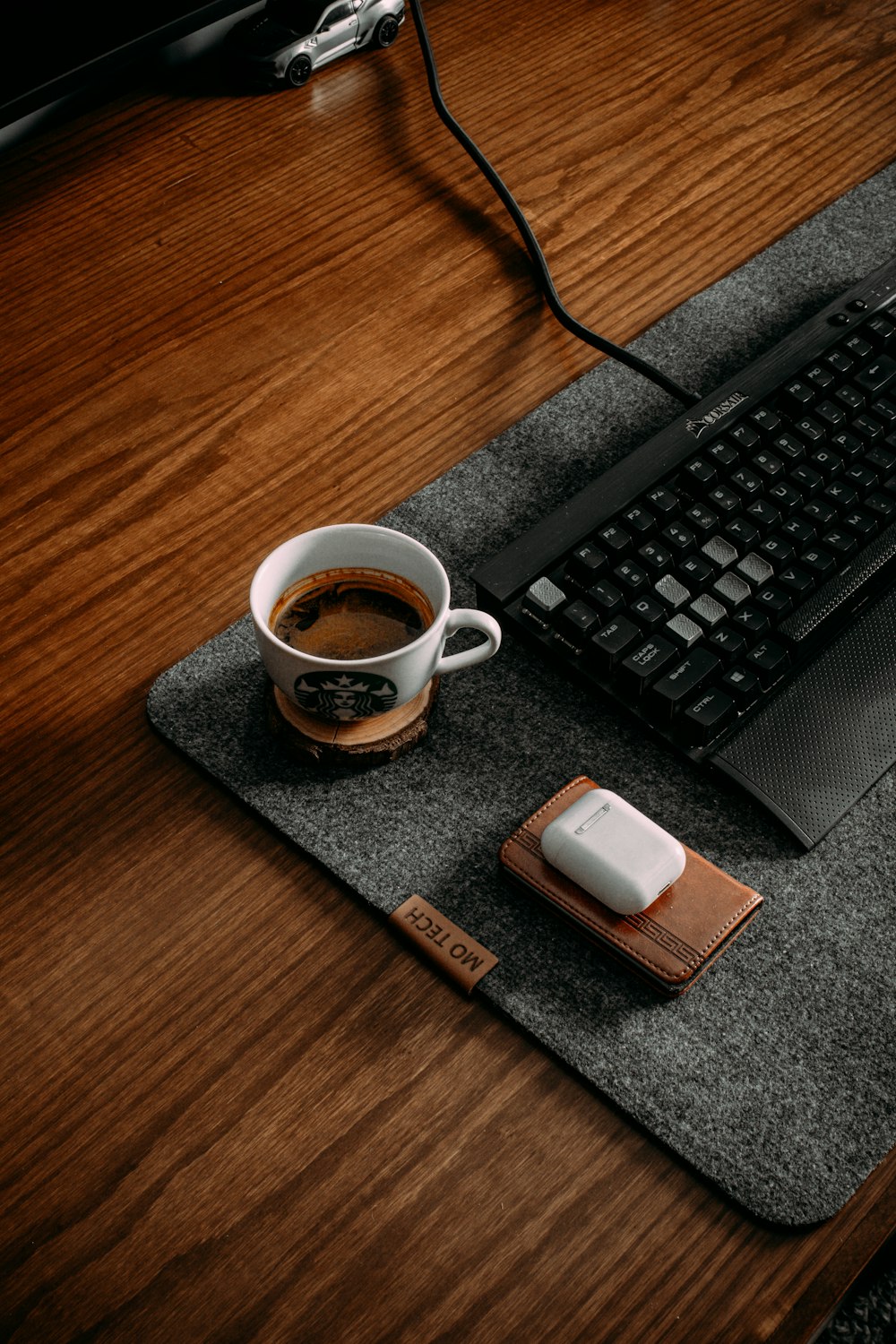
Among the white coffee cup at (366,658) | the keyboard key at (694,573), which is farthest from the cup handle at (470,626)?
the keyboard key at (694,573)

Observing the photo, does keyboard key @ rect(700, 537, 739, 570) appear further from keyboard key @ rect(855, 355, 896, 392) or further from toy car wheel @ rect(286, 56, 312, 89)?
toy car wheel @ rect(286, 56, 312, 89)

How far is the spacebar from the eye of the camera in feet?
1.71

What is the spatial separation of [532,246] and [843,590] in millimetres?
316

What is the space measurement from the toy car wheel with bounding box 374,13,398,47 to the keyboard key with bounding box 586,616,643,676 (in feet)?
1.90

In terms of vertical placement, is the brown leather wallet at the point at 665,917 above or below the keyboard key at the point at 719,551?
below

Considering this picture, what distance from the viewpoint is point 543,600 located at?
1.69ft

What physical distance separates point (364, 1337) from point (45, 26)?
0.68 m

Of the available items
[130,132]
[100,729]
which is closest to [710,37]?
[130,132]

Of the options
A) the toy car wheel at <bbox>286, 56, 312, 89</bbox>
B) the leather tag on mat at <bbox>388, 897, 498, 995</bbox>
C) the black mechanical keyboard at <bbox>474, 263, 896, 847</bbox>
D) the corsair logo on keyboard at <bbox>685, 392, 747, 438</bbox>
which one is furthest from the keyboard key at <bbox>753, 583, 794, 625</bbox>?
the toy car wheel at <bbox>286, 56, 312, 89</bbox>

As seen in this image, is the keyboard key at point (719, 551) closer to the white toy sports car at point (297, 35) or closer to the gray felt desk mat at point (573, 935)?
the gray felt desk mat at point (573, 935)

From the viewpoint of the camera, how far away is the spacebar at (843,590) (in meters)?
0.52

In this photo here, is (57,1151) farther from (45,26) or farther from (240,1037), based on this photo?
(45,26)

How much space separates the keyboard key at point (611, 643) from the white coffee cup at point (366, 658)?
0.16 feet

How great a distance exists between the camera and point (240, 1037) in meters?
0.43
